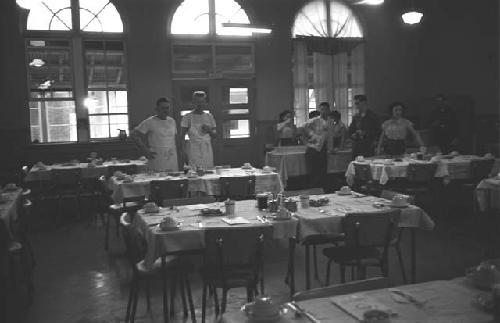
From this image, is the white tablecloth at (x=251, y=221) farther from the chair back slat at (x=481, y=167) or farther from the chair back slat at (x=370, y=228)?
the chair back slat at (x=481, y=167)

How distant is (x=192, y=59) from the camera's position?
447 inches

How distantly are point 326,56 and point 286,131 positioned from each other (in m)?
2.62

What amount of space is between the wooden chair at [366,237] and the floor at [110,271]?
59cm

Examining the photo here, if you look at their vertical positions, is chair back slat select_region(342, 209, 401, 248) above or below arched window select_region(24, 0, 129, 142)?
below

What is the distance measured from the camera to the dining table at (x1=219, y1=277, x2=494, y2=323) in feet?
6.39

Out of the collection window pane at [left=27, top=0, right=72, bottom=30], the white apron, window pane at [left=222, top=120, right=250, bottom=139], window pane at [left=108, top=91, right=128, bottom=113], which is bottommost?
the white apron

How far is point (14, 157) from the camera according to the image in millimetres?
10078

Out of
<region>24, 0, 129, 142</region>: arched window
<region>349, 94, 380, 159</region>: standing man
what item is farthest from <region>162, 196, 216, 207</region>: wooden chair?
<region>24, 0, 129, 142</region>: arched window

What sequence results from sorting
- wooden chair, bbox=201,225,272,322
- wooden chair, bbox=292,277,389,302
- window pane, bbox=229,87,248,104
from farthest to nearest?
window pane, bbox=229,87,248,104 < wooden chair, bbox=201,225,272,322 < wooden chair, bbox=292,277,389,302

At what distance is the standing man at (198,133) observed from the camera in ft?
24.7

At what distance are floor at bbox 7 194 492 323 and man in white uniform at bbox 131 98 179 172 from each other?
1203mm

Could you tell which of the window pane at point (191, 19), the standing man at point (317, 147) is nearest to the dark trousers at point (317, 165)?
the standing man at point (317, 147)

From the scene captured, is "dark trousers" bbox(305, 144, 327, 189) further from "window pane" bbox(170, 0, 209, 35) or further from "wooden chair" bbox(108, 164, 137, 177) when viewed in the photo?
"window pane" bbox(170, 0, 209, 35)

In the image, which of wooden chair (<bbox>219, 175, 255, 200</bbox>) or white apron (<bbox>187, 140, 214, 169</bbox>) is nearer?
wooden chair (<bbox>219, 175, 255, 200</bbox>)
